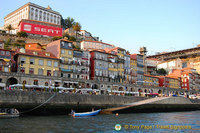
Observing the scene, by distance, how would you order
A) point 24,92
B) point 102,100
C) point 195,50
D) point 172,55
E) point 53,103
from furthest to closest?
1. point 172,55
2. point 195,50
3. point 102,100
4. point 53,103
5. point 24,92

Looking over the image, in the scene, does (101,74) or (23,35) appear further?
(23,35)

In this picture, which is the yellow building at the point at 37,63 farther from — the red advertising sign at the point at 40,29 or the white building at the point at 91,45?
the red advertising sign at the point at 40,29

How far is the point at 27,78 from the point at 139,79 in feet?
159

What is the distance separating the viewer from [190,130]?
3122 centimetres

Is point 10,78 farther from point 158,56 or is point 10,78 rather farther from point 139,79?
point 158,56

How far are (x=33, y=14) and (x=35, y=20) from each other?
20.0m

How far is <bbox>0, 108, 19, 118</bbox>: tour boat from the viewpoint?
38812 millimetres

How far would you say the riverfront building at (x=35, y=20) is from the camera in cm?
10726

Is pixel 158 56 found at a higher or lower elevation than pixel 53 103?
higher

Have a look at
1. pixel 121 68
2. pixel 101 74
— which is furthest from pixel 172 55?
pixel 101 74

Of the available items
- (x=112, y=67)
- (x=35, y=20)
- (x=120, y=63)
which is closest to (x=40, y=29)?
(x=35, y=20)

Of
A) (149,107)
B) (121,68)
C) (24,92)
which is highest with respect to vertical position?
(121,68)

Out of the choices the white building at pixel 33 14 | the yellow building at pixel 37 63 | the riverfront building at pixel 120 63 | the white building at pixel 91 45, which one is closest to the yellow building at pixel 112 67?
the riverfront building at pixel 120 63

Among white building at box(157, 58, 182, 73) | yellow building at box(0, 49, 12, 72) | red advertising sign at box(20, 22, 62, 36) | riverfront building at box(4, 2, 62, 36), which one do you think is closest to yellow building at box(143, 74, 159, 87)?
white building at box(157, 58, 182, 73)
